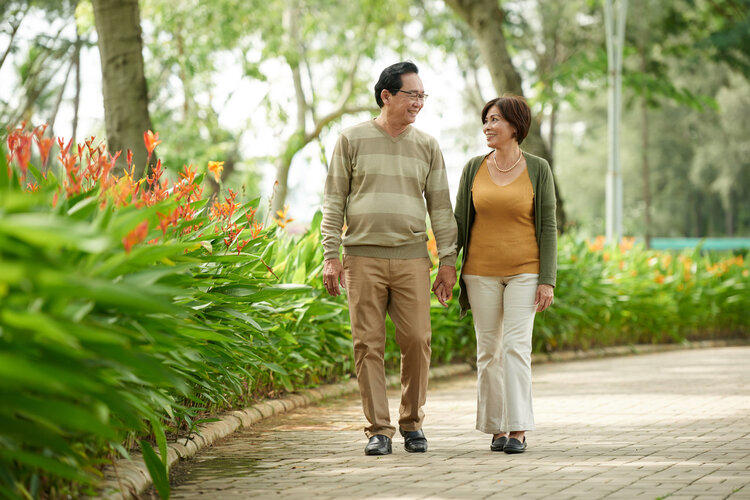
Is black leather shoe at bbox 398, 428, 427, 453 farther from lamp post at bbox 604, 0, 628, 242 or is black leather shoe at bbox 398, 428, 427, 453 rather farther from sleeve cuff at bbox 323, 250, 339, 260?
lamp post at bbox 604, 0, 628, 242

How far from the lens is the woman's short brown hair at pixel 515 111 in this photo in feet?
17.7

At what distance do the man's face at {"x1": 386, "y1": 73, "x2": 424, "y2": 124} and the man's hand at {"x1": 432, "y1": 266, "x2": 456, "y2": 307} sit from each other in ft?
2.98

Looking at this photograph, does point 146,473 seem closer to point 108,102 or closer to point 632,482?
point 632,482

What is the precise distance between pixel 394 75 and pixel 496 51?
30.0ft

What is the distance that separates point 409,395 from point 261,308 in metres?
1.22

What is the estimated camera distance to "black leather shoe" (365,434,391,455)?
5.24 meters

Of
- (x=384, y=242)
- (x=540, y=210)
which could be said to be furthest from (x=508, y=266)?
(x=384, y=242)

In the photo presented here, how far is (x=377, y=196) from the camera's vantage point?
5258 mm

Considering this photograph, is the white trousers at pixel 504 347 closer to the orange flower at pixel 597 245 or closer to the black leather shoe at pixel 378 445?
the black leather shoe at pixel 378 445

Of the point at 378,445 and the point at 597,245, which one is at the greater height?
the point at 597,245

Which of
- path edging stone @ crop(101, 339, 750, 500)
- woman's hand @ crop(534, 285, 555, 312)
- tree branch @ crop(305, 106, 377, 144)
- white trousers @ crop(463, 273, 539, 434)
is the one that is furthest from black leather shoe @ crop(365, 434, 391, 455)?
tree branch @ crop(305, 106, 377, 144)

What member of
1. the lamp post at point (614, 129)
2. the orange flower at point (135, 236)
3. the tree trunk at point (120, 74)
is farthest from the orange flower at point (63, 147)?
the lamp post at point (614, 129)

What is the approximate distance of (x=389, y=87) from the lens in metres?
5.27

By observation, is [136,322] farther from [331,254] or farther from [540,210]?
[540,210]
